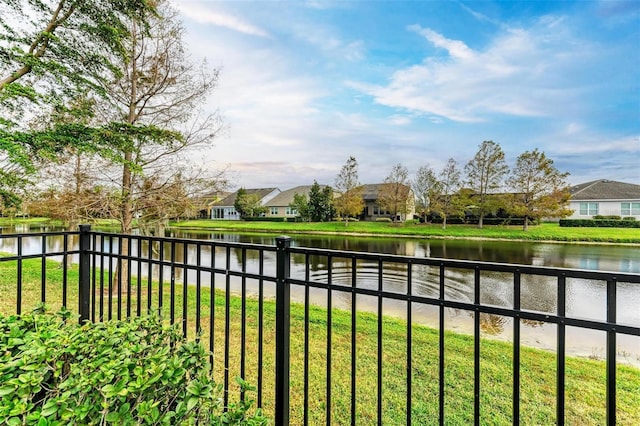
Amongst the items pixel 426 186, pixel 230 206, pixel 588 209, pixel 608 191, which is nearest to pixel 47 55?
pixel 426 186

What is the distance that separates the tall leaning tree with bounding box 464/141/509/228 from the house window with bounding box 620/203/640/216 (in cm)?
1019

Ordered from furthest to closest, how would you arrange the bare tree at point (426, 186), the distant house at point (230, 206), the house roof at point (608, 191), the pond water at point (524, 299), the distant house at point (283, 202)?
1. the distant house at point (230, 206)
2. the distant house at point (283, 202)
3. the bare tree at point (426, 186)
4. the house roof at point (608, 191)
5. the pond water at point (524, 299)

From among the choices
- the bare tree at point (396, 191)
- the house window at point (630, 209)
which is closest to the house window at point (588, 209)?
the house window at point (630, 209)

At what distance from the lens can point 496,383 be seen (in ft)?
10.1

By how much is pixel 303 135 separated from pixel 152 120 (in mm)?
11600

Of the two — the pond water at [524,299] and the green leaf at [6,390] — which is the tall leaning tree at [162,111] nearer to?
the pond water at [524,299]

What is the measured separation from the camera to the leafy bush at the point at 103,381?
1061 mm

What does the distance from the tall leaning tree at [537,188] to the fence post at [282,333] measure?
27.6 metres

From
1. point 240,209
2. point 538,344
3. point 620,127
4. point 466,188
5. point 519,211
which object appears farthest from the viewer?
point 240,209

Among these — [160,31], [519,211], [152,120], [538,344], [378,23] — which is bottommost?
[538,344]

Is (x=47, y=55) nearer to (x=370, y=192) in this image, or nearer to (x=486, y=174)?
(x=486, y=174)

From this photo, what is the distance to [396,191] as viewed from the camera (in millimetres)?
30125

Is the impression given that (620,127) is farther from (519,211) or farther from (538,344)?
(538,344)

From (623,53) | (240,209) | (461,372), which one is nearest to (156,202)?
(461,372)
